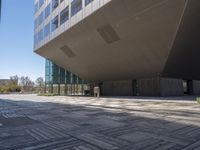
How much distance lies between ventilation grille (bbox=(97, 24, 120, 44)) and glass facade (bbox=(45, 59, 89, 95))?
22965 millimetres

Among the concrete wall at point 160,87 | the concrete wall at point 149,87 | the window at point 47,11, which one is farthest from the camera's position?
the window at point 47,11

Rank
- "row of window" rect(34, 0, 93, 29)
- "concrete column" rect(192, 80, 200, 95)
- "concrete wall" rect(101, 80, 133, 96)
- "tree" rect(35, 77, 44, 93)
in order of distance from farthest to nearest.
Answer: "tree" rect(35, 77, 44, 93)
"concrete column" rect(192, 80, 200, 95)
"concrete wall" rect(101, 80, 133, 96)
"row of window" rect(34, 0, 93, 29)

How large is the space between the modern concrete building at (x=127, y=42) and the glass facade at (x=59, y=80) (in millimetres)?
6978

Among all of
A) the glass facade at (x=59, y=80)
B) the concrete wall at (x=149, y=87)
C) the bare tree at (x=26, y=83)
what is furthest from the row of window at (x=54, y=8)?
the bare tree at (x=26, y=83)

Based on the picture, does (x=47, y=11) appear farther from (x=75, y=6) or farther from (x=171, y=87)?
(x=171, y=87)

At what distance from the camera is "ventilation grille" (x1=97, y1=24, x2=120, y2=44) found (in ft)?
83.0

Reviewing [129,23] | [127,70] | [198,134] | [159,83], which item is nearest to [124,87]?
[127,70]

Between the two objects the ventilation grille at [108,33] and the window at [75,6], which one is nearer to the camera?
the ventilation grille at [108,33]

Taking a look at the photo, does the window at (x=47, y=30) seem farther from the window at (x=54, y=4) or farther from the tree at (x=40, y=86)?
the tree at (x=40, y=86)

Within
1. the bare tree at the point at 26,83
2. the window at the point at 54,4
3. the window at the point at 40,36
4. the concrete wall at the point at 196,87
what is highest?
the window at the point at 54,4

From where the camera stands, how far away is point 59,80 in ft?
158

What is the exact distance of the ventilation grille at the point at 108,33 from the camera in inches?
997

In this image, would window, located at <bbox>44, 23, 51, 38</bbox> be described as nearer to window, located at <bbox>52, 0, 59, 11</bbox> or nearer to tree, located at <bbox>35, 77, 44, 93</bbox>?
window, located at <bbox>52, 0, 59, 11</bbox>

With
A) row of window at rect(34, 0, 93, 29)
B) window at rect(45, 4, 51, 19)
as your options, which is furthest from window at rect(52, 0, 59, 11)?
window at rect(45, 4, 51, 19)
